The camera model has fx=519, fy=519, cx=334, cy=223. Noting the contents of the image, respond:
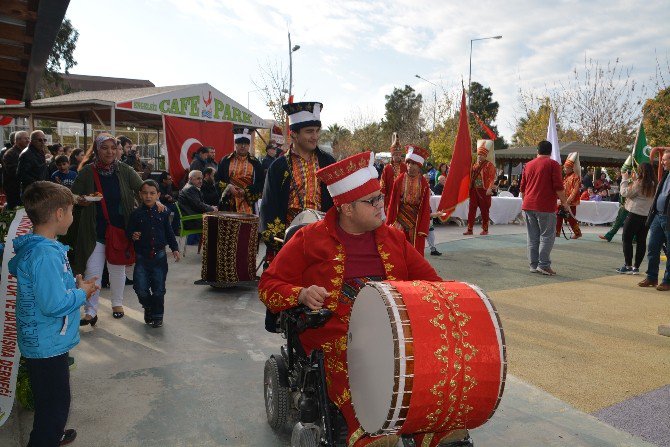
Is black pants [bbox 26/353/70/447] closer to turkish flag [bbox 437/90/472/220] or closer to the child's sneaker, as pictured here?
turkish flag [bbox 437/90/472/220]

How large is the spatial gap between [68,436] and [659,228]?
788 cm

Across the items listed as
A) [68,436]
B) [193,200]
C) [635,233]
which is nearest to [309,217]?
[68,436]

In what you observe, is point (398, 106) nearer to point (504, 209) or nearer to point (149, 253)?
point (504, 209)

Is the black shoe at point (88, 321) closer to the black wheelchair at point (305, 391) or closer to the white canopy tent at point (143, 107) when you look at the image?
the black wheelchair at point (305, 391)

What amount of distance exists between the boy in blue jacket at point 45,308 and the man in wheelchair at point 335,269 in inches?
41.4

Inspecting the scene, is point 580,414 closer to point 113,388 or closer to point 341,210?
point 341,210

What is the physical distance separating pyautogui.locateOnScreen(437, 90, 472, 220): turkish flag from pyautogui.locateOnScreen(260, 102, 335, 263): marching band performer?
4.88 meters

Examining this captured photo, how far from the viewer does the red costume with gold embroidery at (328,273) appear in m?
2.72

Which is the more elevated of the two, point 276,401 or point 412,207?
point 412,207

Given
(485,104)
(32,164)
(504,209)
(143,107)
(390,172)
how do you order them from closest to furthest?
(32,164) < (390,172) < (143,107) < (504,209) < (485,104)

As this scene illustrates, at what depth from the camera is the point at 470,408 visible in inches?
86.0

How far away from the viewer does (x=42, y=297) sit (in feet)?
8.68

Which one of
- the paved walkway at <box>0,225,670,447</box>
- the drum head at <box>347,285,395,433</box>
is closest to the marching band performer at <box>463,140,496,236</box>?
the paved walkway at <box>0,225,670,447</box>

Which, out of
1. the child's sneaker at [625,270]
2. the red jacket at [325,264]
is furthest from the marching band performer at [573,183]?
the red jacket at [325,264]
